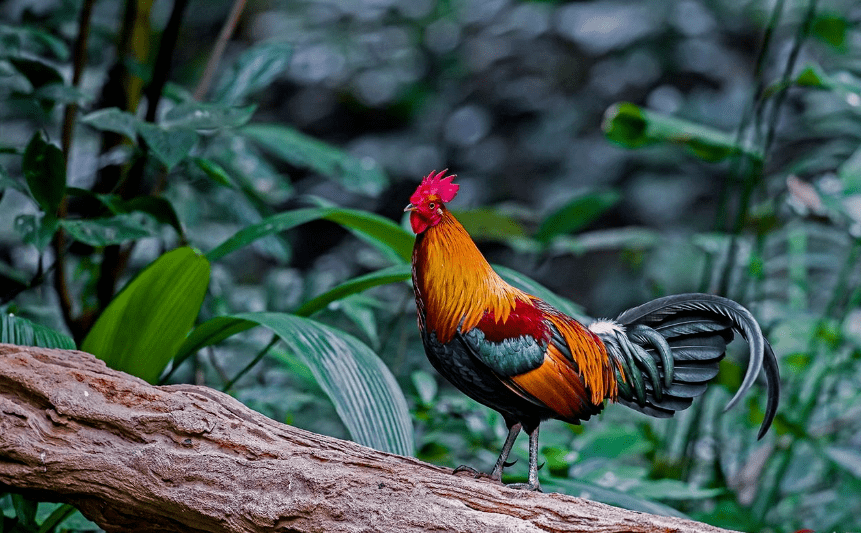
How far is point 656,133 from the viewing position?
1.96 meters

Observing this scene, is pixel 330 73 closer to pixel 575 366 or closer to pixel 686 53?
pixel 686 53

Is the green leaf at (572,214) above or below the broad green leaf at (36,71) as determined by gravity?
below

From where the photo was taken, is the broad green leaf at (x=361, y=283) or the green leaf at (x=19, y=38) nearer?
the broad green leaf at (x=361, y=283)

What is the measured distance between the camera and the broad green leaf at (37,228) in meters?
1.47

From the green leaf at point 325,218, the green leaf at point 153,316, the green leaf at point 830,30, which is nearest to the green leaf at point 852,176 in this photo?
the green leaf at point 830,30

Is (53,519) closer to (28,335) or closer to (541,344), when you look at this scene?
(28,335)

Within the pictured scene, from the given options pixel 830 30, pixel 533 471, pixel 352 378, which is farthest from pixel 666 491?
pixel 830 30

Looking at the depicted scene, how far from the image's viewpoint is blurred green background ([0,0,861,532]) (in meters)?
1.56

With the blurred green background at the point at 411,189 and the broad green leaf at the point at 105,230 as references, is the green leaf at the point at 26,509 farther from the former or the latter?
the broad green leaf at the point at 105,230

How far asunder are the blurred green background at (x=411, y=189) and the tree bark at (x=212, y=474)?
0.49 ft

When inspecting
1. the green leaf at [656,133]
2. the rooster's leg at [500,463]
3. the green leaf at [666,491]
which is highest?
the green leaf at [656,133]

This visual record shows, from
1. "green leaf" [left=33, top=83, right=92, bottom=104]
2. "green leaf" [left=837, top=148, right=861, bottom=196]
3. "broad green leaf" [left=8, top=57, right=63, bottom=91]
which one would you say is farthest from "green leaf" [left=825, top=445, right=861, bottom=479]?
"broad green leaf" [left=8, top=57, right=63, bottom=91]

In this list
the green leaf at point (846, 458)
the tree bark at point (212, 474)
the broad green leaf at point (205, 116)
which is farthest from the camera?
the green leaf at point (846, 458)

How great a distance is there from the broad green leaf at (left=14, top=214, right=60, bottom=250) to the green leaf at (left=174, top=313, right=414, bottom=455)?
37cm
